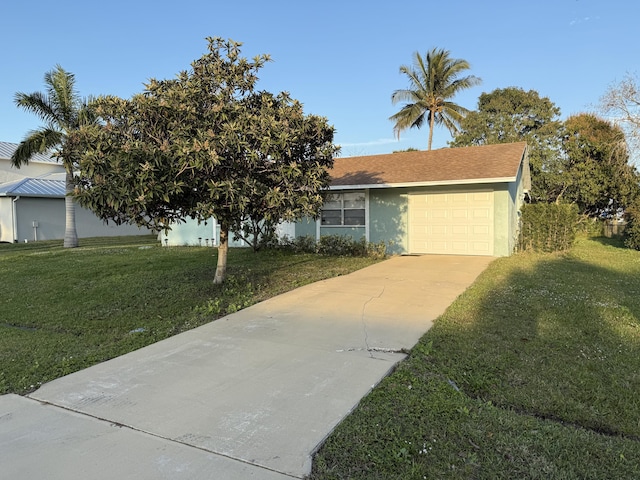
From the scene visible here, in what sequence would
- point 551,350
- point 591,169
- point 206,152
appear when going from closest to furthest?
1. point 551,350
2. point 206,152
3. point 591,169

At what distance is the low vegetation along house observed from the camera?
12.9 metres

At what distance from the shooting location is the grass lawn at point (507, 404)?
272 centimetres

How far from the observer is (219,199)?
6.50 m

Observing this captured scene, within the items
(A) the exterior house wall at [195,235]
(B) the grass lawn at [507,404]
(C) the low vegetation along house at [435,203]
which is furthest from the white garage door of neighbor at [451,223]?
(B) the grass lawn at [507,404]

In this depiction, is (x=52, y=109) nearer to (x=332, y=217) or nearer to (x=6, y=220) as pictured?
(x=6, y=220)

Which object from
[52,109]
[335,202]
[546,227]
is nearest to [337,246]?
[335,202]

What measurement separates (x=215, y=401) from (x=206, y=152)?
3.31 metres

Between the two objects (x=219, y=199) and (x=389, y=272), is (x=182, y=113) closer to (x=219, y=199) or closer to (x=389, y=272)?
(x=219, y=199)

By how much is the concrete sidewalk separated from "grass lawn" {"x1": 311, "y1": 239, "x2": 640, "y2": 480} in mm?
289

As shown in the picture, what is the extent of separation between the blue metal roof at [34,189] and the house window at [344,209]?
16.4m

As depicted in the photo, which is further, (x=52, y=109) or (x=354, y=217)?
(x=52, y=109)

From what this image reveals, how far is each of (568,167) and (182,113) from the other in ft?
81.4

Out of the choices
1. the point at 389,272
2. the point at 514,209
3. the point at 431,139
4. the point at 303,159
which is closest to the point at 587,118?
the point at 431,139

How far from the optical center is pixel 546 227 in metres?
13.9
